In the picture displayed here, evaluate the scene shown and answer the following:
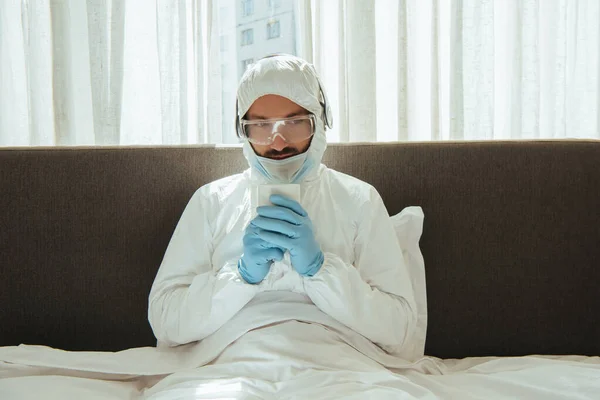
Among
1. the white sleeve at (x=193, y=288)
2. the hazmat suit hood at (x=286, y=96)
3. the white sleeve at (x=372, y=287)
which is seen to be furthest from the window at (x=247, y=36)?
the white sleeve at (x=372, y=287)

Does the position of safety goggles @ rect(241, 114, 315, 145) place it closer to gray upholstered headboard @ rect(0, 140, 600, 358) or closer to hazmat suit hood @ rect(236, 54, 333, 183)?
hazmat suit hood @ rect(236, 54, 333, 183)

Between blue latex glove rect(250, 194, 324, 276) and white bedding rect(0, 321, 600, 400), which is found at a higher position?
blue latex glove rect(250, 194, 324, 276)

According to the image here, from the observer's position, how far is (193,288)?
4.74 feet

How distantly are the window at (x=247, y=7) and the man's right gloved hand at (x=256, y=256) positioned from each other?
1.09 m

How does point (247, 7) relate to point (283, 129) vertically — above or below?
above

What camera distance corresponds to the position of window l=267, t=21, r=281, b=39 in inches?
84.6

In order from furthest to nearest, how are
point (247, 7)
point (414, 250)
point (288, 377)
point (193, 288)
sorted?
point (247, 7), point (414, 250), point (193, 288), point (288, 377)

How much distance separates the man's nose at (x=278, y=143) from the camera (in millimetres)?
1479

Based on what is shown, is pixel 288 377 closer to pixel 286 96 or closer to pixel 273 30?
pixel 286 96

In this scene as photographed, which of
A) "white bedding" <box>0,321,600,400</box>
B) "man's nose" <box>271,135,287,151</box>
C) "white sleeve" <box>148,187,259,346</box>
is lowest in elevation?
"white bedding" <box>0,321,600,400</box>

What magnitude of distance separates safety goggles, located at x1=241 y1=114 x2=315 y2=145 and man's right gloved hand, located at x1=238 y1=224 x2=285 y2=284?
244 millimetres

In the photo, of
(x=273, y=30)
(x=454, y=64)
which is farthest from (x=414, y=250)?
(x=273, y=30)

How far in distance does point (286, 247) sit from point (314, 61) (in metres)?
0.95

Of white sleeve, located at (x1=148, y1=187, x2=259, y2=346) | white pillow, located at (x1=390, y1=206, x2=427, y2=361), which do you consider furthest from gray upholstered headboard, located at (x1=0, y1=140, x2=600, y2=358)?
white sleeve, located at (x1=148, y1=187, x2=259, y2=346)
